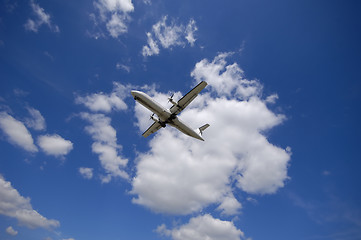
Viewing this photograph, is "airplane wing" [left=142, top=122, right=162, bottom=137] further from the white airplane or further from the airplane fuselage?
the airplane fuselage

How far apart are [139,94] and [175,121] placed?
28.5 feet

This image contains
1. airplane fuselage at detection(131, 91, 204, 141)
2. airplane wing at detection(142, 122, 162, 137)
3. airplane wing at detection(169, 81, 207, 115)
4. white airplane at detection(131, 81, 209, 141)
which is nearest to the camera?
airplane fuselage at detection(131, 91, 204, 141)

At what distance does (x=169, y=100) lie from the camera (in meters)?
38.8

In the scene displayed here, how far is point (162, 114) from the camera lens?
38.7m

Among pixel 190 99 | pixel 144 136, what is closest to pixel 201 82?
pixel 190 99

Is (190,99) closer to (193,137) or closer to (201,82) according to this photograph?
(201,82)

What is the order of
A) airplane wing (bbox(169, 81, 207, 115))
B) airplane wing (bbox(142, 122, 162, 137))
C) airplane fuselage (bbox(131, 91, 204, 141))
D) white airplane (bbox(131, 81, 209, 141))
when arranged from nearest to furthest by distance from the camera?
airplane fuselage (bbox(131, 91, 204, 141)) < white airplane (bbox(131, 81, 209, 141)) < airplane wing (bbox(169, 81, 207, 115)) < airplane wing (bbox(142, 122, 162, 137))

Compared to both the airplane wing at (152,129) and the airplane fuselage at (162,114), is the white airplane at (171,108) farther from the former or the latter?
the airplane wing at (152,129)

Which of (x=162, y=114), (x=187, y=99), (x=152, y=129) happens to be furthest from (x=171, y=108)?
(x=152, y=129)

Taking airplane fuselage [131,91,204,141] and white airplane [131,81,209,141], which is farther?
white airplane [131,81,209,141]

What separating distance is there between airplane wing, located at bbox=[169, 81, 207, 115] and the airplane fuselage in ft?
3.75

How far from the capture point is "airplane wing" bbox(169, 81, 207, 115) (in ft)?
121

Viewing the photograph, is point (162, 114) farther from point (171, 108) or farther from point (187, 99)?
point (187, 99)

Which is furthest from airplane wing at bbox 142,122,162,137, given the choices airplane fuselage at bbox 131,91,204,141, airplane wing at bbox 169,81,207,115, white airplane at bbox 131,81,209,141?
airplane wing at bbox 169,81,207,115
